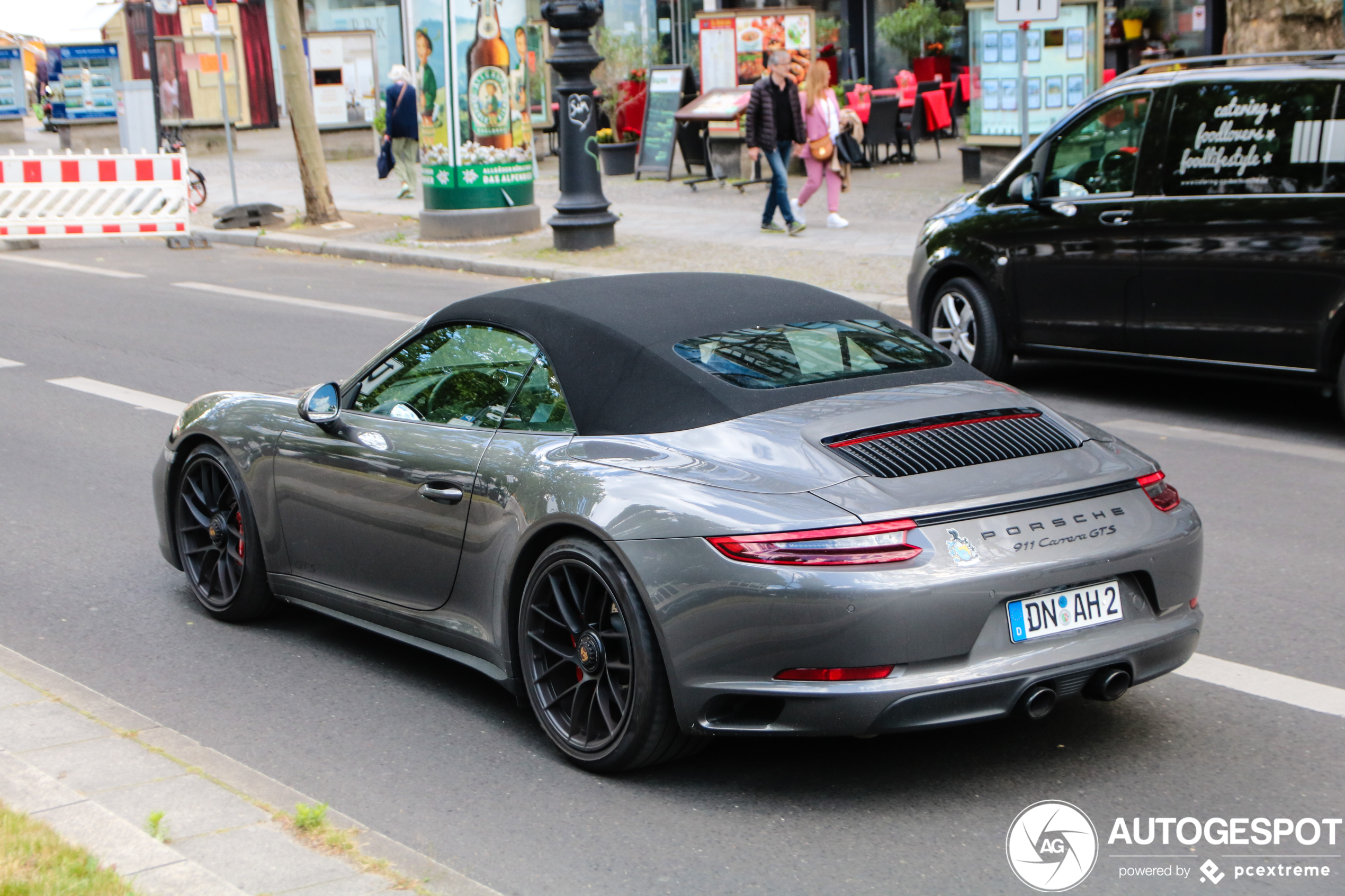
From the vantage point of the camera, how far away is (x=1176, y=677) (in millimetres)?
4906

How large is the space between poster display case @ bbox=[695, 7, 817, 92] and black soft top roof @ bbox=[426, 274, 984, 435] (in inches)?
730

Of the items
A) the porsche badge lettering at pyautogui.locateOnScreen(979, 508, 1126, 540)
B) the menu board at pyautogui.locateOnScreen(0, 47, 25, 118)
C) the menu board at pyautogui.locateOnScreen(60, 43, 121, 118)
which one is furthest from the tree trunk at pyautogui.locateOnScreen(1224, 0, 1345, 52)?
the menu board at pyautogui.locateOnScreen(0, 47, 25, 118)

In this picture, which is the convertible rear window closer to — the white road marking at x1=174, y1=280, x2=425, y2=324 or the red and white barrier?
the white road marking at x1=174, y1=280, x2=425, y2=324

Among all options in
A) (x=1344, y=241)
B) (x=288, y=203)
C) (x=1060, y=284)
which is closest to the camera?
(x=1344, y=241)

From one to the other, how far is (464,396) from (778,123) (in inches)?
519

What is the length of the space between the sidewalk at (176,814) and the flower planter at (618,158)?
21494 millimetres

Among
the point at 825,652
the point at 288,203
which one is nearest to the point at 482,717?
the point at 825,652

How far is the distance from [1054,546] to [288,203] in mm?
21018

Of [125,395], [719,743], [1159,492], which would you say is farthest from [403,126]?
[1159,492]

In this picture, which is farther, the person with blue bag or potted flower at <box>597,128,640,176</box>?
potted flower at <box>597,128,640,176</box>

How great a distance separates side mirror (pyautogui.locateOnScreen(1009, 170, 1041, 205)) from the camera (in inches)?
371

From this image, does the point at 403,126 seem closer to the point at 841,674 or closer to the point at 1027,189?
the point at 1027,189

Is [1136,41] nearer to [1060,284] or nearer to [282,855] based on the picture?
[1060,284]

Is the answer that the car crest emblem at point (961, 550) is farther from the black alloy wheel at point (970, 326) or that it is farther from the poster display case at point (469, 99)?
the poster display case at point (469, 99)
